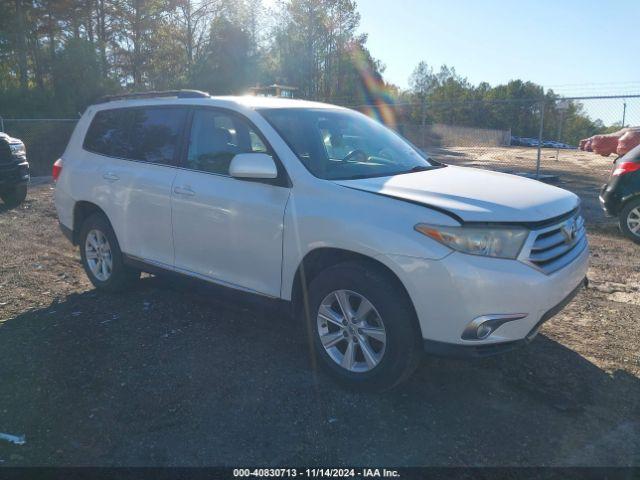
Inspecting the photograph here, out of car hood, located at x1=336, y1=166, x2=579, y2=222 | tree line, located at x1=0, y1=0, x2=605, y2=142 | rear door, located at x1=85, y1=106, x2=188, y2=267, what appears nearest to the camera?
car hood, located at x1=336, y1=166, x2=579, y2=222

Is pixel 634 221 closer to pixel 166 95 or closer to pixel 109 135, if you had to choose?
pixel 166 95

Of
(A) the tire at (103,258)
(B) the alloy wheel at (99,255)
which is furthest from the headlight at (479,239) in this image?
(B) the alloy wheel at (99,255)

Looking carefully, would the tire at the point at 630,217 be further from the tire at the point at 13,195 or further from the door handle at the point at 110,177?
the tire at the point at 13,195

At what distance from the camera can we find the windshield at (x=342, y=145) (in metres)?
3.93

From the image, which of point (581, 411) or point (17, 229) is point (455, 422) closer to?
point (581, 411)

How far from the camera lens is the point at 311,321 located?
3.72m

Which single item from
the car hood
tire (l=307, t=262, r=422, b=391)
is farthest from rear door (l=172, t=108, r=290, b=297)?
the car hood

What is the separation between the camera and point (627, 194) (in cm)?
776

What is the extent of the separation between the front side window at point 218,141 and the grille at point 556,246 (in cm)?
197

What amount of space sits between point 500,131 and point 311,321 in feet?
61.2

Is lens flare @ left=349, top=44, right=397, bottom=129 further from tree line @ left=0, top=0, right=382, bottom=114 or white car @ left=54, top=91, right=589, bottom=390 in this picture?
white car @ left=54, top=91, right=589, bottom=390

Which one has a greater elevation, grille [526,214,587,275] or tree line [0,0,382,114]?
tree line [0,0,382,114]

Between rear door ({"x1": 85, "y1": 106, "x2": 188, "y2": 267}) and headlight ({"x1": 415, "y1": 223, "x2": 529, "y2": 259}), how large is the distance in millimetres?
2397

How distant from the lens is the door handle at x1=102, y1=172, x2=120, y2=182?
5062 millimetres
